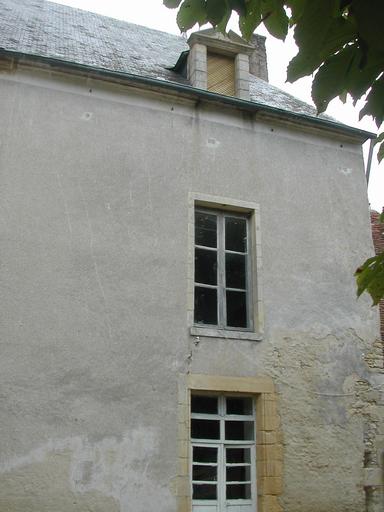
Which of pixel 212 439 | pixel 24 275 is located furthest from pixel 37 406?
pixel 212 439

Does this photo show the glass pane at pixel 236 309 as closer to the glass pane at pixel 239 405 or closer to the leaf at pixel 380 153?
the glass pane at pixel 239 405

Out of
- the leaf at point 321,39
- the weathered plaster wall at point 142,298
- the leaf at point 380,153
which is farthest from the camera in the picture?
the weathered plaster wall at point 142,298

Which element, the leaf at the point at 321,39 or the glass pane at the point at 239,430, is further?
the glass pane at the point at 239,430

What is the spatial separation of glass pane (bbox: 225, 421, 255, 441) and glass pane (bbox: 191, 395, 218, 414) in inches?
8.9

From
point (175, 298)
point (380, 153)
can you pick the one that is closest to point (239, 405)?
point (175, 298)

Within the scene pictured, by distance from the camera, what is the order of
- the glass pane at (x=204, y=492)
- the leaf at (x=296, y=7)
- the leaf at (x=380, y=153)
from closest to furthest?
the leaf at (x=296, y=7) < the leaf at (x=380, y=153) < the glass pane at (x=204, y=492)

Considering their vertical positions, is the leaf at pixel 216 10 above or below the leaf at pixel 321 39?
above

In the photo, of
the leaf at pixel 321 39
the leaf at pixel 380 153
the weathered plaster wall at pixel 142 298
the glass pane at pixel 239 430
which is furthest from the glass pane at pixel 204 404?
the leaf at pixel 321 39

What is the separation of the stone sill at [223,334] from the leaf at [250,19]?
488 cm

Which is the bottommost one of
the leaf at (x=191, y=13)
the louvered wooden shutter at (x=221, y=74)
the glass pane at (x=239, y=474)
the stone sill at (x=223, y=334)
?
the glass pane at (x=239, y=474)

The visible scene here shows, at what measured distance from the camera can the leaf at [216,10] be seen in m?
1.78

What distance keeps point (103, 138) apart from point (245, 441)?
3863 mm

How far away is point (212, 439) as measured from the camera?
21.7ft

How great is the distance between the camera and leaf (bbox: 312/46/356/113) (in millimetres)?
1685
